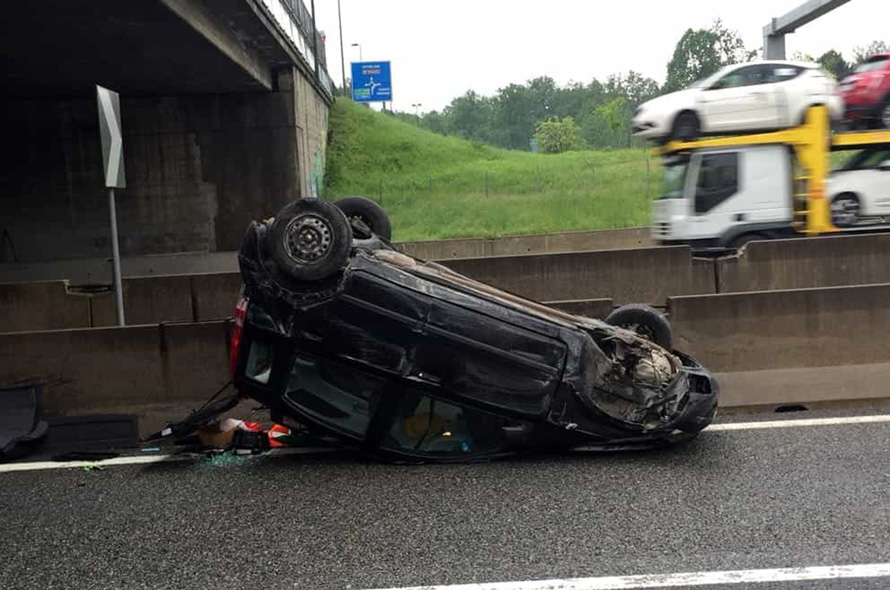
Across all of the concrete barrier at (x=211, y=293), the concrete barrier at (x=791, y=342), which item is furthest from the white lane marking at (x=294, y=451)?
the concrete barrier at (x=211, y=293)

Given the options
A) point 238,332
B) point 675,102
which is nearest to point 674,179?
point 675,102

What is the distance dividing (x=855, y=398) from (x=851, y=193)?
8696mm

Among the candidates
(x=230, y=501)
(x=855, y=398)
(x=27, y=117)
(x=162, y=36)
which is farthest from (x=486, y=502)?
(x=27, y=117)

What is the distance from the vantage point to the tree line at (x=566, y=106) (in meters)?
98.2

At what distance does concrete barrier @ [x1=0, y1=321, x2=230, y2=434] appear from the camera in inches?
262

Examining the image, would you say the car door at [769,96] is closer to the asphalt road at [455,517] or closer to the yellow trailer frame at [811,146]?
the yellow trailer frame at [811,146]

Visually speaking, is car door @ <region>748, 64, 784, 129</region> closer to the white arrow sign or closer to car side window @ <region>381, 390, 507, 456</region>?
car side window @ <region>381, 390, 507, 456</region>

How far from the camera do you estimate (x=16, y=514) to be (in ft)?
16.3

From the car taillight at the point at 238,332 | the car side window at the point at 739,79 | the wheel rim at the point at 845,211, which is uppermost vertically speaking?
the car side window at the point at 739,79

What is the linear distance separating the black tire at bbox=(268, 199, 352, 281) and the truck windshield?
32.7 ft

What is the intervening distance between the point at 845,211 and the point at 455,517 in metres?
12.3

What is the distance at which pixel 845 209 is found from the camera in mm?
14180

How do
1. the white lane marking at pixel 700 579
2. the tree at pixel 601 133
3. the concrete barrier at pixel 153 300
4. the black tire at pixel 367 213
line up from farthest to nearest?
1. the tree at pixel 601 133
2. the concrete barrier at pixel 153 300
3. the black tire at pixel 367 213
4. the white lane marking at pixel 700 579

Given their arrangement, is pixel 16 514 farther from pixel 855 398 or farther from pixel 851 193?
pixel 851 193
